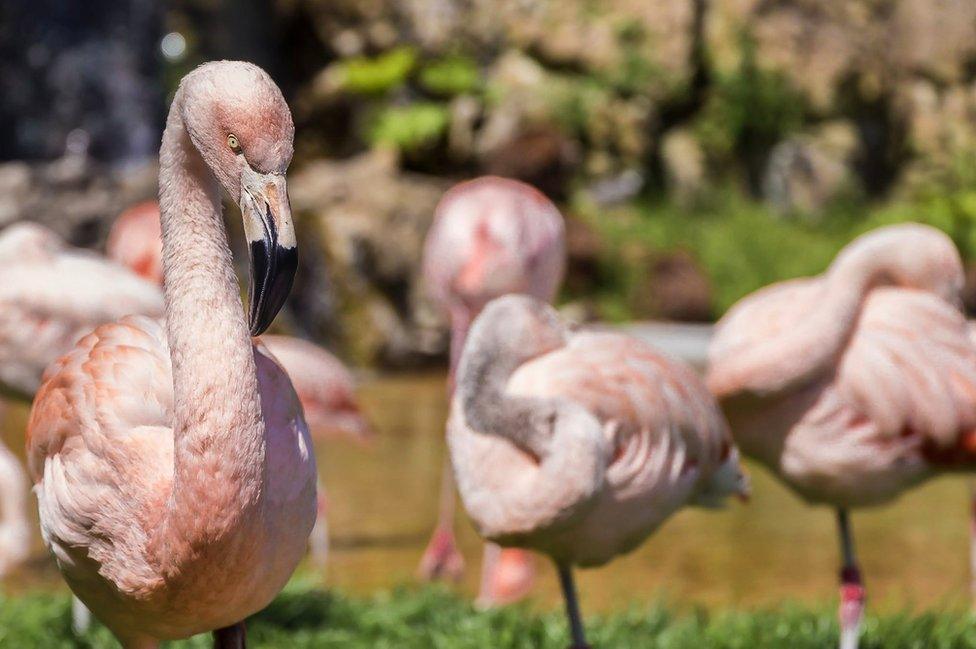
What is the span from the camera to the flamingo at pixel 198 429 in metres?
2.11

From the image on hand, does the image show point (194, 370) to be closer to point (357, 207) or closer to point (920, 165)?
point (357, 207)

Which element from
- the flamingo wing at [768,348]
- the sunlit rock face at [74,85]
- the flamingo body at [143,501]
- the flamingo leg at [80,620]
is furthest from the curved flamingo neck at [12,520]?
the sunlit rock face at [74,85]

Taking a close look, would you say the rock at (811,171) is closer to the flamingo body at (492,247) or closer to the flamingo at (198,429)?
the flamingo body at (492,247)

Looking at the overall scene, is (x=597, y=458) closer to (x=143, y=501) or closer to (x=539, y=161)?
(x=143, y=501)

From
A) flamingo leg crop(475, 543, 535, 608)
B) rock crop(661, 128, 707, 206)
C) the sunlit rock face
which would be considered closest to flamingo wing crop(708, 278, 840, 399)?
flamingo leg crop(475, 543, 535, 608)

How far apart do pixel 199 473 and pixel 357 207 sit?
27.8ft

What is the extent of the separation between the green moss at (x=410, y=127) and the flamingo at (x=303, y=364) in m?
7.35

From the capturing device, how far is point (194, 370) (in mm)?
2240

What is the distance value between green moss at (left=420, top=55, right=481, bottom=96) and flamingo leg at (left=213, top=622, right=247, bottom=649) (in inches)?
439

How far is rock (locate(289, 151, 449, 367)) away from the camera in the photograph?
1025cm

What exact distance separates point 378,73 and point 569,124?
2124 mm

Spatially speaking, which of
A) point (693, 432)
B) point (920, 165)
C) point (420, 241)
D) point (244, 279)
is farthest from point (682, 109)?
point (693, 432)

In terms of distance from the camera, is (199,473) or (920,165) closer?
(199,473)

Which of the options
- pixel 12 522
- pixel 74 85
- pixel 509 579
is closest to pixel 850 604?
pixel 509 579
